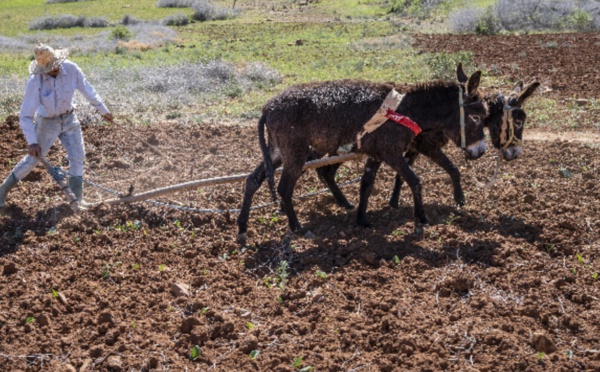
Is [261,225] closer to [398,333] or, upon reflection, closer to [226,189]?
[226,189]

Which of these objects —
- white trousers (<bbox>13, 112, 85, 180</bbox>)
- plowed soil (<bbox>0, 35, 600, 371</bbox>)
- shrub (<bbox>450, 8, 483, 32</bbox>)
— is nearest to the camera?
plowed soil (<bbox>0, 35, 600, 371</bbox>)

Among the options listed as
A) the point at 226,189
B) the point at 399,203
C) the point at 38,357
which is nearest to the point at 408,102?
the point at 399,203

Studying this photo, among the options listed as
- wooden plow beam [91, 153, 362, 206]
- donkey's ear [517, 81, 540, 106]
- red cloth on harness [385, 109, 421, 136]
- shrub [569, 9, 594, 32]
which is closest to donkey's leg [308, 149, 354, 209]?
wooden plow beam [91, 153, 362, 206]

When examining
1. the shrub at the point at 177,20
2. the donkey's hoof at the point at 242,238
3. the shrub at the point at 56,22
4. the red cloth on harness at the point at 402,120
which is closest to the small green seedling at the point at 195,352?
the donkey's hoof at the point at 242,238

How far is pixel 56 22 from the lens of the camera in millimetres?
43531

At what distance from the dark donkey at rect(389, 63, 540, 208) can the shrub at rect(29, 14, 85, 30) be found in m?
39.7

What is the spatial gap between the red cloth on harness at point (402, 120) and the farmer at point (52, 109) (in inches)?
137

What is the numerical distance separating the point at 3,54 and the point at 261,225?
82.9ft

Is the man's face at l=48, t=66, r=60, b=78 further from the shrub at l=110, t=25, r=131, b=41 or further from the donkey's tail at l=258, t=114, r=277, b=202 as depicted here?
the shrub at l=110, t=25, r=131, b=41

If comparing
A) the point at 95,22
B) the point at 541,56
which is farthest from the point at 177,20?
the point at 541,56

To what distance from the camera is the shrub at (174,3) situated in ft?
171

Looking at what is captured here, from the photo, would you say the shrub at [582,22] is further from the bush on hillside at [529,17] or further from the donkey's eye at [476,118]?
the donkey's eye at [476,118]

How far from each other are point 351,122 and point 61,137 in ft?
12.3

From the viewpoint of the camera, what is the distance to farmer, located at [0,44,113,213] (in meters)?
7.97
